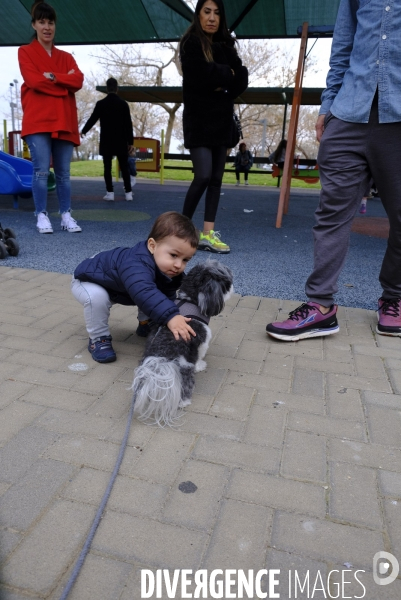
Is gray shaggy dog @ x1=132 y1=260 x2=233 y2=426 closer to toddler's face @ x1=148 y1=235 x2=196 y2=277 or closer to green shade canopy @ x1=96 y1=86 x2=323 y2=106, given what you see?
toddler's face @ x1=148 y1=235 x2=196 y2=277

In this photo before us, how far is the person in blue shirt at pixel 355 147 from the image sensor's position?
262 centimetres

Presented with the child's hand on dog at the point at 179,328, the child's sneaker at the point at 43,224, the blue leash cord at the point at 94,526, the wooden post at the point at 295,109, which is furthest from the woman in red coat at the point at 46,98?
the blue leash cord at the point at 94,526

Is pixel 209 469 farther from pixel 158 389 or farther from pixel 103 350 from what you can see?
pixel 103 350

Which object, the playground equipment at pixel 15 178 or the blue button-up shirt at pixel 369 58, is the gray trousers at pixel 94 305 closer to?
the blue button-up shirt at pixel 369 58

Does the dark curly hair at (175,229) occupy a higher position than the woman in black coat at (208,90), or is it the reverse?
the woman in black coat at (208,90)

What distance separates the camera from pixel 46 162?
5.13m

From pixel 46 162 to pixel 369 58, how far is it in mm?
3590

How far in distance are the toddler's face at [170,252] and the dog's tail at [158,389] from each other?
0.52 metres

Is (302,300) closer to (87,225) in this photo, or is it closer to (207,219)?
(207,219)

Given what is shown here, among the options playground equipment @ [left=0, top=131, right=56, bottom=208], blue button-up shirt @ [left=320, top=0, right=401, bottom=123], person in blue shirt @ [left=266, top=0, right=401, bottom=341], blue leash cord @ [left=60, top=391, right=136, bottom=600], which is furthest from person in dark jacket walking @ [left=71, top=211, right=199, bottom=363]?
playground equipment @ [left=0, top=131, right=56, bottom=208]

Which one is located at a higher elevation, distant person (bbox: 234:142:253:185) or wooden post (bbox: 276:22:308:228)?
wooden post (bbox: 276:22:308:228)

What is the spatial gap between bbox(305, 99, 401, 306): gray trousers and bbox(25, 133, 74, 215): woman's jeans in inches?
131

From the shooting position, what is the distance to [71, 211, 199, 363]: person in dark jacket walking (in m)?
2.08

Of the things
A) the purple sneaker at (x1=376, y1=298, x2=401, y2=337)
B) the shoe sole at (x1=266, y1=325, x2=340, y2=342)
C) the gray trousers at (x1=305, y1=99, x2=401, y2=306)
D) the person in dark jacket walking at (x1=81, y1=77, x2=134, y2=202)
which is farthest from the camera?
the person in dark jacket walking at (x1=81, y1=77, x2=134, y2=202)
